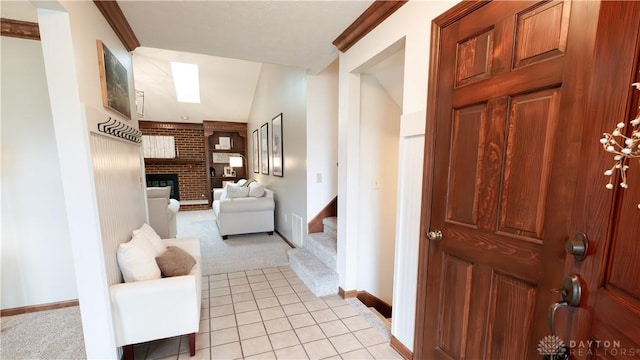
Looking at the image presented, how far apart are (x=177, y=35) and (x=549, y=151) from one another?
2.62 meters

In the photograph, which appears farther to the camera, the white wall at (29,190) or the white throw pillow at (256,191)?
the white throw pillow at (256,191)

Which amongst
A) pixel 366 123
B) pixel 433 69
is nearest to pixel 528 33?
pixel 433 69

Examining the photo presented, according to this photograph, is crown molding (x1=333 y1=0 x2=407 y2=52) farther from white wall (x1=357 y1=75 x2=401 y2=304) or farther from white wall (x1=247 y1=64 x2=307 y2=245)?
white wall (x1=247 y1=64 x2=307 y2=245)

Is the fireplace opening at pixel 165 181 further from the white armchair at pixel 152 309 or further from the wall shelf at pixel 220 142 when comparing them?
the white armchair at pixel 152 309

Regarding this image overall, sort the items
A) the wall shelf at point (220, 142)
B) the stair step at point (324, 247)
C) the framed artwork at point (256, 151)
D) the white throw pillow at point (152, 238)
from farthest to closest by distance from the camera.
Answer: the wall shelf at point (220, 142), the framed artwork at point (256, 151), the stair step at point (324, 247), the white throw pillow at point (152, 238)

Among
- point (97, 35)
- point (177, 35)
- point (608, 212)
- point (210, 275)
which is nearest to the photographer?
point (608, 212)

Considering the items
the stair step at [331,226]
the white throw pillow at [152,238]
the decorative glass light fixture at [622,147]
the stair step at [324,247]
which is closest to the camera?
the decorative glass light fixture at [622,147]

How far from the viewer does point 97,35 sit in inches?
61.2

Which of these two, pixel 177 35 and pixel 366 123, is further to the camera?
pixel 366 123

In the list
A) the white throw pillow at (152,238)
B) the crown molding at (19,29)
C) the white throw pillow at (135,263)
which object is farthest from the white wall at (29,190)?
the white throw pillow at (135,263)

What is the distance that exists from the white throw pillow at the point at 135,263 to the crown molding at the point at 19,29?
1904 mm

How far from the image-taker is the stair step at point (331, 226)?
3.14m

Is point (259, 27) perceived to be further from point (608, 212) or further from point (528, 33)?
point (608, 212)

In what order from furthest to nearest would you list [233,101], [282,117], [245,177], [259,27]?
[245,177], [233,101], [282,117], [259,27]
